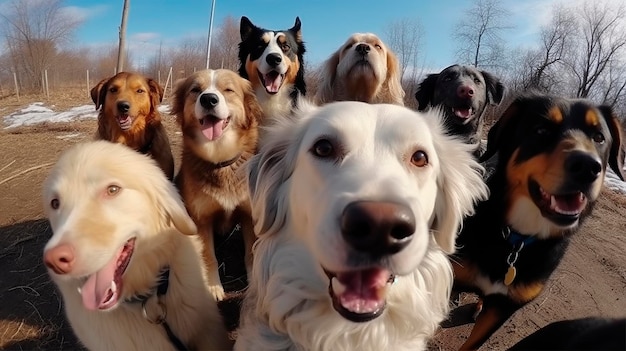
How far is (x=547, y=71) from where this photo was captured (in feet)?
108

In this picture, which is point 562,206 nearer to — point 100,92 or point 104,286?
point 104,286

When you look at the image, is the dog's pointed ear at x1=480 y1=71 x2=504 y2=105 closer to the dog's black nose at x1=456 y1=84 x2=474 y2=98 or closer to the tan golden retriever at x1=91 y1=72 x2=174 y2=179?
the dog's black nose at x1=456 y1=84 x2=474 y2=98

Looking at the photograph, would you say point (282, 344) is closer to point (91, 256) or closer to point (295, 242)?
point (295, 242)

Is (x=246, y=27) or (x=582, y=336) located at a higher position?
(x=246, y=27)

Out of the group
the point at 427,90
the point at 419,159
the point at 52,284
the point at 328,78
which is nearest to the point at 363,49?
the point at 328,78

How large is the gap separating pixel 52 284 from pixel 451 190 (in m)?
4.24

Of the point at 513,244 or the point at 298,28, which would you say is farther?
the point at 298,28

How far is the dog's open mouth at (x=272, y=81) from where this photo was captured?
512cm

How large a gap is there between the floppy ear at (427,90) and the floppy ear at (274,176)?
3.16m

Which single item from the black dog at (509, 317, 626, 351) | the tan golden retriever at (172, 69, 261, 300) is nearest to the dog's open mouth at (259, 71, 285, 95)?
the tan golden retriever at (172, 69, 261, 300)

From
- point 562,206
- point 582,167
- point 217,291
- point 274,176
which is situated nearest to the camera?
point 274,176

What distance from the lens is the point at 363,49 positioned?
530cm

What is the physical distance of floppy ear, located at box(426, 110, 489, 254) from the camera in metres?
2.19

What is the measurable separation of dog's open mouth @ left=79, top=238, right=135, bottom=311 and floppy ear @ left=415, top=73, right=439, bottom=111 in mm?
4058
